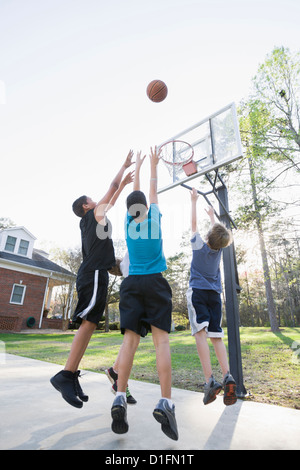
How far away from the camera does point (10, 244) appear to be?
64.7 ft

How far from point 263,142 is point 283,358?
911cm

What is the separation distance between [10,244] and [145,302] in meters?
20.1

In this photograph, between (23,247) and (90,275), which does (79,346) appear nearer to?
(90,275)

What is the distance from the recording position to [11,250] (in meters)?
19.7

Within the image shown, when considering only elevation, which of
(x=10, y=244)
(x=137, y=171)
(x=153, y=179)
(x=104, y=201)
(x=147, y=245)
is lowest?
(x=147, y=245)

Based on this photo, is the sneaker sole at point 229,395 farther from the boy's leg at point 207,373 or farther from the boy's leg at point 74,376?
the boy's leg at point 74,376

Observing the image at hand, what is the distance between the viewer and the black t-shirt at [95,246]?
2.72m

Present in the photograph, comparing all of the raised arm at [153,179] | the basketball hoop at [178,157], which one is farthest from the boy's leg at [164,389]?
the basketball hoop at [178,157]

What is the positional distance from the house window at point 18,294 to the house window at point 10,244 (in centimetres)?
277

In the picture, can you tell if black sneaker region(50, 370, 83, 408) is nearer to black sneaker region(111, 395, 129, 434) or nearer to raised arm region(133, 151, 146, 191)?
black sneaker region(111, 395, 129, 434)

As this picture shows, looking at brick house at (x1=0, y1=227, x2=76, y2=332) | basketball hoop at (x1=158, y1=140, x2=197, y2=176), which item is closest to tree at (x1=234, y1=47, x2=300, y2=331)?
basketball hoop at (x1=158, y1=140, x2=197, y2=176)

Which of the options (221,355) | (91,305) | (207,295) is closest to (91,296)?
(91,305)
